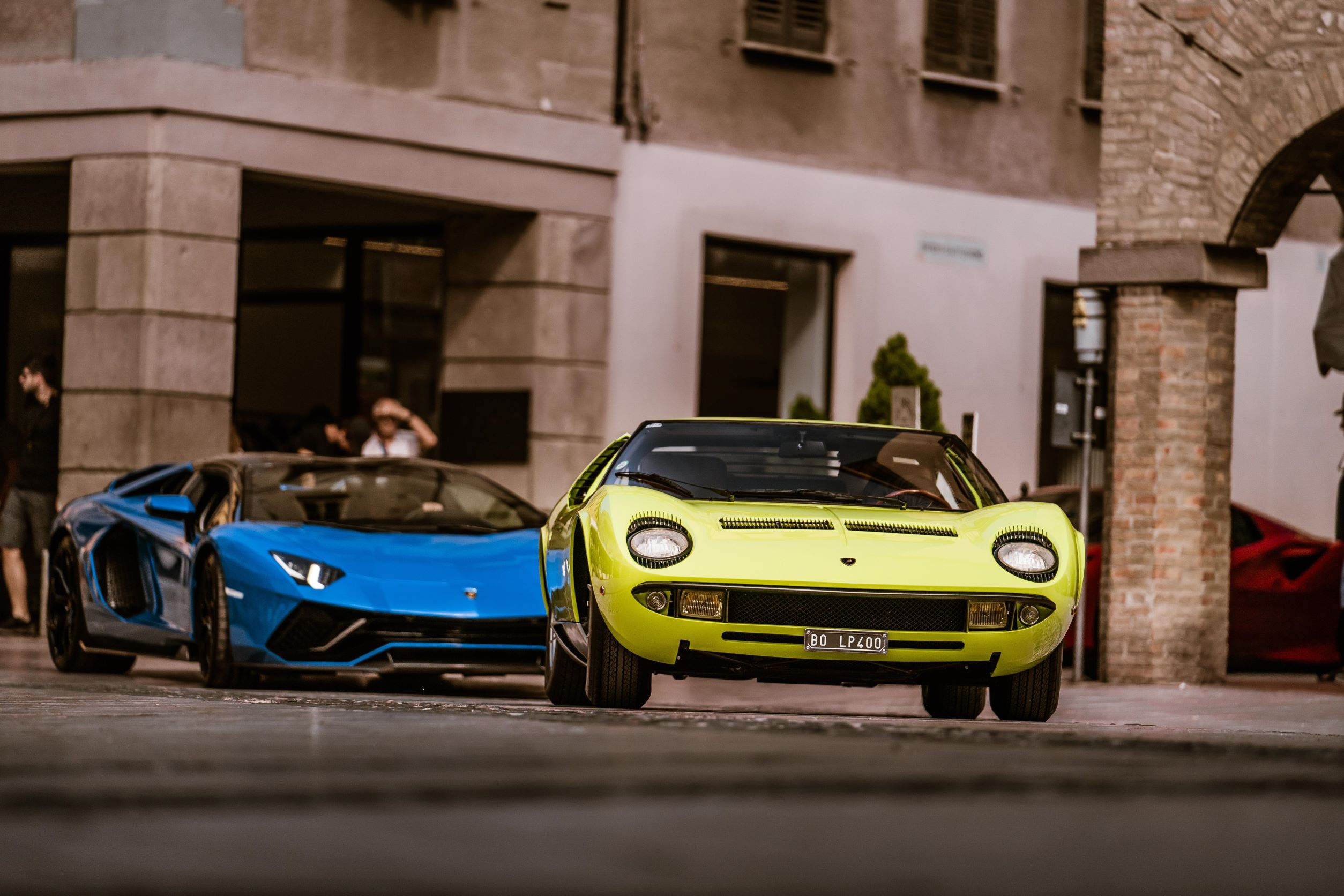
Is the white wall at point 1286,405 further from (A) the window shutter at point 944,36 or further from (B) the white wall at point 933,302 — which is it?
(A) the window shutter at point 944,36

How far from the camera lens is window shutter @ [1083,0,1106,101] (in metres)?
22.8

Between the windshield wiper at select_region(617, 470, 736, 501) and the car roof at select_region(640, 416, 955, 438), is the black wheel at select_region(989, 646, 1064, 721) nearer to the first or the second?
the car roof at select_region(640, 416, 955, 438)

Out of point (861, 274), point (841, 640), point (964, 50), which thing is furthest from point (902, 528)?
point (964, 50)

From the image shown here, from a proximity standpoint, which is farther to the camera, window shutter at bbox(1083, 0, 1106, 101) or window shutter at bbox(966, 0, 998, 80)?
window shutter at bbox(1083, 0, 1106, 101)

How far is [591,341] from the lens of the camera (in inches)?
773

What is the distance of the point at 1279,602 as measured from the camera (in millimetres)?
16234

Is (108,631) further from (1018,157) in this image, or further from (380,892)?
(1018,157)

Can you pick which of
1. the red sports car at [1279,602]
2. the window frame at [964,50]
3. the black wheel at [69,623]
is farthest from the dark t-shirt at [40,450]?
the window frame at [964,50]

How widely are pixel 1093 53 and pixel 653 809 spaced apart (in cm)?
1947

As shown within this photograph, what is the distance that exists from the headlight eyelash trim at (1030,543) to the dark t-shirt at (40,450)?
10.7 m

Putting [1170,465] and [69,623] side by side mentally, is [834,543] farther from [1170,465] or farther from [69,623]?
[1170,465]

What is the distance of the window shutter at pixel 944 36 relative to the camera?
2188 cm

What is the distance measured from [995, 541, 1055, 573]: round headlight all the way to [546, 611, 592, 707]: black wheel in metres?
1.83

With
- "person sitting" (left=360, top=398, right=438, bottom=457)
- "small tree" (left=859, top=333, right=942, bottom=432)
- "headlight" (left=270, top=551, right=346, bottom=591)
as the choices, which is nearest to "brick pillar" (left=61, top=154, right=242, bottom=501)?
"person sitting" (left=360, top=398, right=438, bottom=457)
